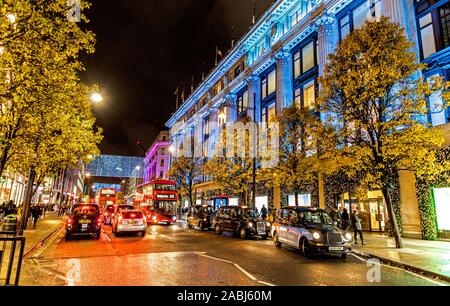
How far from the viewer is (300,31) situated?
1105 inches

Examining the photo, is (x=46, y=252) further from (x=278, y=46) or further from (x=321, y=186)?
(x=278, y=46)

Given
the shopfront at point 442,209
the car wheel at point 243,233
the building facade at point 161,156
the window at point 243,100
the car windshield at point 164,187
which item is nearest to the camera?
the shopfront at point 442,209

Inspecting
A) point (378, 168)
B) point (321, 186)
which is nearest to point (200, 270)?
point (378, 168)

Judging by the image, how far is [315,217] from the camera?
12.2 metres

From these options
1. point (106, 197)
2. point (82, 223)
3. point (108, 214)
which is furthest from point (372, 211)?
point (106, 197)

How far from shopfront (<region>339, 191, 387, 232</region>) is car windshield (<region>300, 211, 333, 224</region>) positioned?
28.4 ft

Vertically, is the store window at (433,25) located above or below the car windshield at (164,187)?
above

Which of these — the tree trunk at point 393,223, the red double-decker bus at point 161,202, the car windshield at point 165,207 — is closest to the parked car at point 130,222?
the red double-decker bus at point 161,202

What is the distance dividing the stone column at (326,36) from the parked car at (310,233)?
16.1 meters

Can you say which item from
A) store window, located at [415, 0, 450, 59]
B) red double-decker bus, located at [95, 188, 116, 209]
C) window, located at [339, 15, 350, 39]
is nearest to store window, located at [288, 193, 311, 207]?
store window, located at [415, 0, 450, 59]

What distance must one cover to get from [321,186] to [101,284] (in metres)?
20.1

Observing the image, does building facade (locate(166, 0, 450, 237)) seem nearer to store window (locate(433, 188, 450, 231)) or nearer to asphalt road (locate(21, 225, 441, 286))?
store window (locate(433, 188, 450, 231))

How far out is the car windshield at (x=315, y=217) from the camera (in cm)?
1199

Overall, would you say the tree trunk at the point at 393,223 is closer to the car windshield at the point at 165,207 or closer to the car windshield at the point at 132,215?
the car windshield at the point at 132,215
